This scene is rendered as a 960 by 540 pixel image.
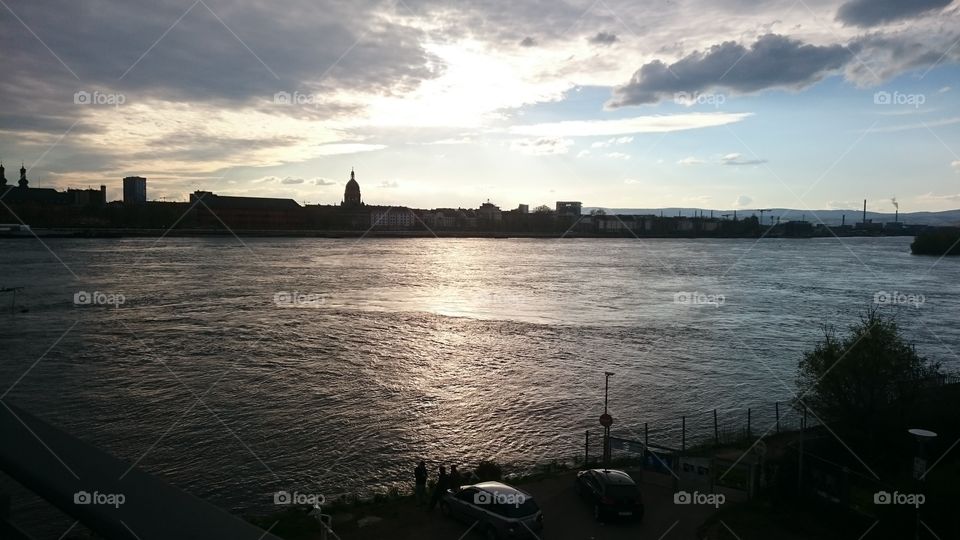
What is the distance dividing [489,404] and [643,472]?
8332 mm

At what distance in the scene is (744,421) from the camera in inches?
754

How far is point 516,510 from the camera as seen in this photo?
952cm

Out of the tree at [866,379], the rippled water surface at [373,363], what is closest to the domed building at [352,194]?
the rippled water surface at [373,363]

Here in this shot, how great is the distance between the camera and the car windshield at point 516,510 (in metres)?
9.48

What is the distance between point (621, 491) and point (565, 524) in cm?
103

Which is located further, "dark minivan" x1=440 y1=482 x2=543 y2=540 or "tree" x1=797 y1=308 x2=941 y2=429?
"tree" x1=797 y1=308 x2=941 y2=429

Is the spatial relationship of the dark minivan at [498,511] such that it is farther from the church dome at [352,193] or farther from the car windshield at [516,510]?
the church dome at [352,193]

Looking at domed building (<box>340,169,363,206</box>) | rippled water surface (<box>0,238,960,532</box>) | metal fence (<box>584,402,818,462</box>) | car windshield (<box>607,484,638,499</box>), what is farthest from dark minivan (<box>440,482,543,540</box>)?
domed building (<box>340,169,363,206</box>)

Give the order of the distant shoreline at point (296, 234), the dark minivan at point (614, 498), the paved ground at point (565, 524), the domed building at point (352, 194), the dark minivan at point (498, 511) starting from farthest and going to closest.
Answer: the domed building at point (352, 194)
the distant shoreline at point (296, 234)
the dark minivan at point (614, 498)
the paved ground at point (565, 524)
the dark minivan at point (498, 511)

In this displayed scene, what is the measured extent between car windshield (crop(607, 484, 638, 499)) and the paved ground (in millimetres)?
430

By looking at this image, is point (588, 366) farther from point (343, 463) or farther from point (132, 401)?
point (132, 401)

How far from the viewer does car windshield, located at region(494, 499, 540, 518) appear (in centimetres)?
948

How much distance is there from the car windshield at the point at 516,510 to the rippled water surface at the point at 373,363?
18.2 feet

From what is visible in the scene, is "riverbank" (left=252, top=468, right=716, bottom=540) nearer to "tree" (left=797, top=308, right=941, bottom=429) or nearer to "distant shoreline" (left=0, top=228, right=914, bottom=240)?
"tree" (left=797, top=308, right=941, bottom=429)
